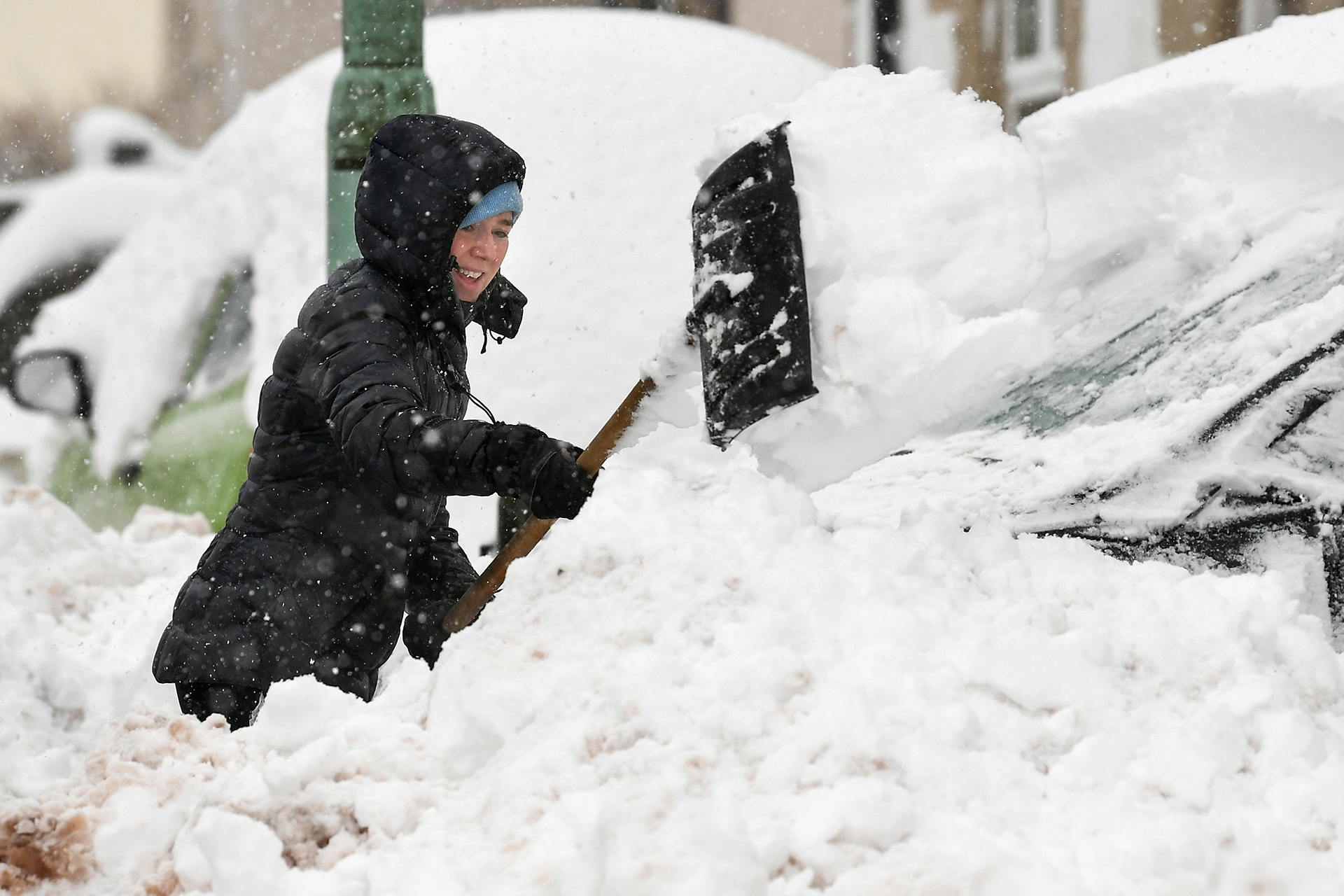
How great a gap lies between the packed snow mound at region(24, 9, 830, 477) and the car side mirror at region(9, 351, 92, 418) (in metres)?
0.12

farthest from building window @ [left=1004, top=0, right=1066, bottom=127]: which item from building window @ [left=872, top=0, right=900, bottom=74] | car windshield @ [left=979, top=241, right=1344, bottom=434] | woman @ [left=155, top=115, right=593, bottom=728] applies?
woman @ [left=155, top=115, right=593, bottom=728]

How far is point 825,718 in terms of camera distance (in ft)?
5.51

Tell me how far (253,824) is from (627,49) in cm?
552

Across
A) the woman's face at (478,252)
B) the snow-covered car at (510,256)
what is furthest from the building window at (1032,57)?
the woman's face at (478,252)

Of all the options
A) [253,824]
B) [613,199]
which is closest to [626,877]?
[253,824]

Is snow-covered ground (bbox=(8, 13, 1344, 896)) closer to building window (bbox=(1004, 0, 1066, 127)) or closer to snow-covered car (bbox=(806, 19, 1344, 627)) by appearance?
snow-covered car (bbox=(806, 19, 1344, 627))

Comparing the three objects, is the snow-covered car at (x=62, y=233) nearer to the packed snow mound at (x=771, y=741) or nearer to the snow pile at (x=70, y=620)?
the snow pile at (x=70, y=620)

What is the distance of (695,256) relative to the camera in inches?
85.2

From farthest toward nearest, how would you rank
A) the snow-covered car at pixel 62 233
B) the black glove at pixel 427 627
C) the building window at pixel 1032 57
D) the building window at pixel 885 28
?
1. the building window at pixel 885 28
2. the building window at pixel 1032 57
3. the snow-covered car at pixel 62 233
4. the black glove at pixel 427 627

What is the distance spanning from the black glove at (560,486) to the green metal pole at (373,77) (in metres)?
2.87

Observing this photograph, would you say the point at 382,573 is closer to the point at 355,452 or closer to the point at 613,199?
the point at 355,452

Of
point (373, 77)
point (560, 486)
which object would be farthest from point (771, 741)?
point (373, 77)

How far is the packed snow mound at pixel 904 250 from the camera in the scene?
2057 millimetres

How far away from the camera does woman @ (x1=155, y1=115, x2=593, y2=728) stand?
7.59 ft
